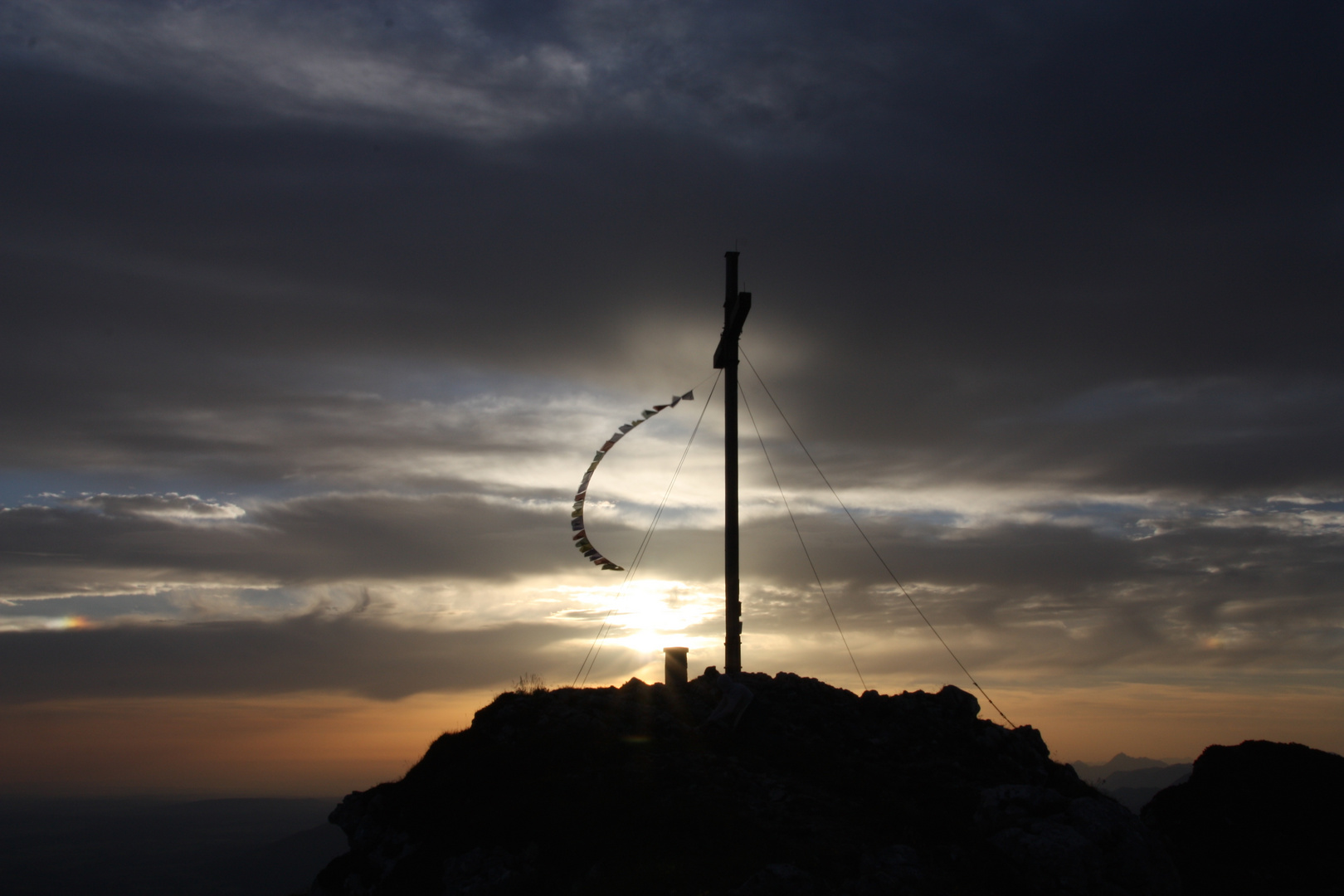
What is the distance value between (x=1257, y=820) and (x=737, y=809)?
1571 cm

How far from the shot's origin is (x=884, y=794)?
21.3 m

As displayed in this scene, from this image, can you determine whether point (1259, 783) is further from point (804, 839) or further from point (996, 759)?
point (804, 839)

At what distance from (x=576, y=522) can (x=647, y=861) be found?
13.1 meters

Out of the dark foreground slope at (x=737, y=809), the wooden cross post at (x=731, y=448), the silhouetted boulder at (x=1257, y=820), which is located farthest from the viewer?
the wooden cross post at (x=731, y=448)

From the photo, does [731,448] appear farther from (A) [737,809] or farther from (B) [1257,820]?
(B) [1257,820]

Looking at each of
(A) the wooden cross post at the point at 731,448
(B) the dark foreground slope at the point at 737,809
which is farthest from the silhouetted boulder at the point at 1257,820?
(A) the wooden cross post at the point at 731,448

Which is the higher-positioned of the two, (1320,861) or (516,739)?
(516,739)

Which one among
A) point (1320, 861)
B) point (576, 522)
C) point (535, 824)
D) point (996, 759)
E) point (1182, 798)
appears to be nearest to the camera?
point (535, 824)

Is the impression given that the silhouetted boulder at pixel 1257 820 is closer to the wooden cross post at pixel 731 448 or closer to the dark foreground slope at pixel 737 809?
the dark foreground slope at pixel 737 809

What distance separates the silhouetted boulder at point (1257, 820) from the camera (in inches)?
877

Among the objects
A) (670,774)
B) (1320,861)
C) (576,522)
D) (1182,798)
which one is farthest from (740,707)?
(1320,861)

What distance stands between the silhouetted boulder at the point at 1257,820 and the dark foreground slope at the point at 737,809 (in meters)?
3.40

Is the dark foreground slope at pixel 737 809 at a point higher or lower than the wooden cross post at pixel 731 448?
lower

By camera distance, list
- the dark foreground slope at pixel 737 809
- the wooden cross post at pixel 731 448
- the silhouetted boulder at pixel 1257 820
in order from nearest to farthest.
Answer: the dark foreground slope at pixel 737 809
the silhouetted boulder at pixel 1257 820
the wooden cross post at pixel 731 448
